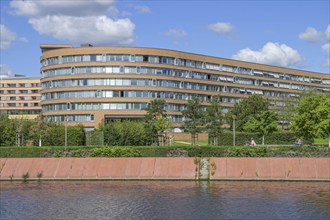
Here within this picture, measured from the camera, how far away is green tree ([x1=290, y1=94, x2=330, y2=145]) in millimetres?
69188

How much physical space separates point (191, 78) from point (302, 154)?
8038 cm

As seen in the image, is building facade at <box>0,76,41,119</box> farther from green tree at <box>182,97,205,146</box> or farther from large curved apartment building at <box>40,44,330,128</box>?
green tree at <box>182,97,205,146</box>

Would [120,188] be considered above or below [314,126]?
below

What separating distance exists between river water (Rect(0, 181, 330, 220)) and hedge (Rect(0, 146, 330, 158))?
528 cm

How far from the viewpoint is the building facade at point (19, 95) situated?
609 feet

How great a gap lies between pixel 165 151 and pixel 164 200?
18.1 m

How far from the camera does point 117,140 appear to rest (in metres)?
77.3

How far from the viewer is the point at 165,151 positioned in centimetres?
5509

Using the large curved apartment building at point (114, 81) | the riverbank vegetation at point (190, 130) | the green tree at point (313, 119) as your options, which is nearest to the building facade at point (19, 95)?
the large curved apartment building at point (114, 81)

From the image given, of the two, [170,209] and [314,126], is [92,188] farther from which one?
[314,126]

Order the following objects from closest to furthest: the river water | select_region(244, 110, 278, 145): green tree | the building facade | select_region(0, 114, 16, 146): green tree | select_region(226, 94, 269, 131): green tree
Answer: the river water → select_region(0, 114, 16, 146): green tree → select_region(244, 110, 278, 145): green tree → select_region(226, 94, 269, 131): green tree → the building facade

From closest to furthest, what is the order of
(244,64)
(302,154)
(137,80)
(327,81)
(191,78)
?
(302,154) → (137,80) → (191,78) → (244,64) → (327,81)

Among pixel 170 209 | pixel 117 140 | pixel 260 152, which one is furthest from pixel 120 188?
pixel 117 140

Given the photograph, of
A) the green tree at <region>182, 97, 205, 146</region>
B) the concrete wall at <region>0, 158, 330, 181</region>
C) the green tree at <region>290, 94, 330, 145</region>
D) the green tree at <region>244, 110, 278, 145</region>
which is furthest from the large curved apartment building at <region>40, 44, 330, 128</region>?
the concrete wall at <region>0, 158, 330, 181</region>
